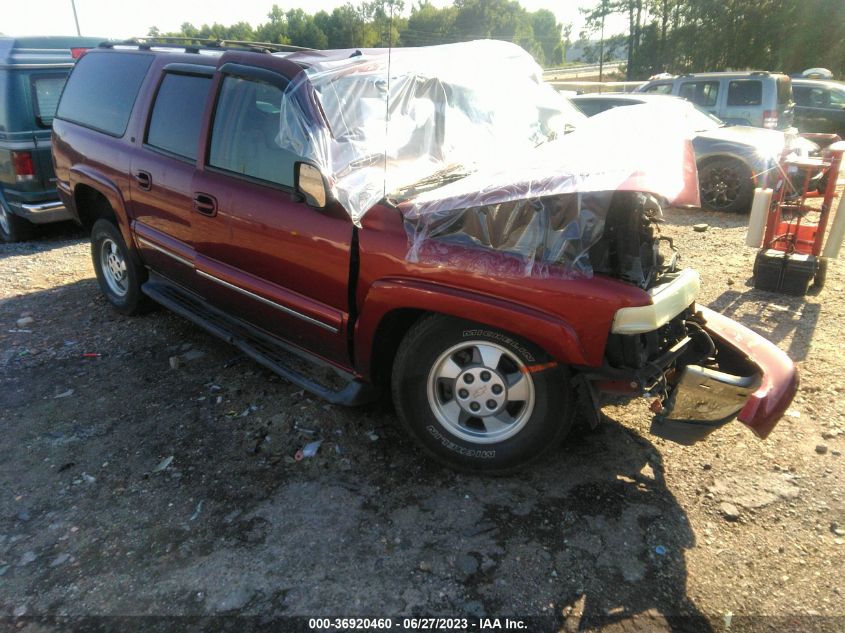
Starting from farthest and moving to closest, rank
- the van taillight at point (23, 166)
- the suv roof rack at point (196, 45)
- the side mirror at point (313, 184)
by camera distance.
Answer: the van taillight at point (23, 166), the suv roof rack at point (196, 45), the side mirror at point (313, 184)

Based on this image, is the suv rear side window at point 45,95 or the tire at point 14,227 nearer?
the suv rear side window at point 45,95

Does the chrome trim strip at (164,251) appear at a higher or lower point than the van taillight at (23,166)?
lower

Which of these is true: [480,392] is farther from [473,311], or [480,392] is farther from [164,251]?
[164,251]

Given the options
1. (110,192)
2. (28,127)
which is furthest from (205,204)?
(28,127)

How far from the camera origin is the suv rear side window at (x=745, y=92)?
34.3ft

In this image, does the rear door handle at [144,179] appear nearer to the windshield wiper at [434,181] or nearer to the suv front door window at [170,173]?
the suv front door window at [170,173]

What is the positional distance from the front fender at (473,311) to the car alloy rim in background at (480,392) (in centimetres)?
19

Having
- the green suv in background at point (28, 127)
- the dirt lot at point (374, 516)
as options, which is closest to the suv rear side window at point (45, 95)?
the green suv in background at point (28, 127)

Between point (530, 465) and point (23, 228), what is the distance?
276 inches

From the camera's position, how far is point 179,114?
3.92 meters

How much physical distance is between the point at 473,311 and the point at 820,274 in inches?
171

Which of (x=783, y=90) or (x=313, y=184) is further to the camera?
(x=783, y=90)

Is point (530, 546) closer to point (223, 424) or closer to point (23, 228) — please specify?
point (223, 424)

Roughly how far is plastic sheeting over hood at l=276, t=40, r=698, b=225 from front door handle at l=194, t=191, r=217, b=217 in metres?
0.73
